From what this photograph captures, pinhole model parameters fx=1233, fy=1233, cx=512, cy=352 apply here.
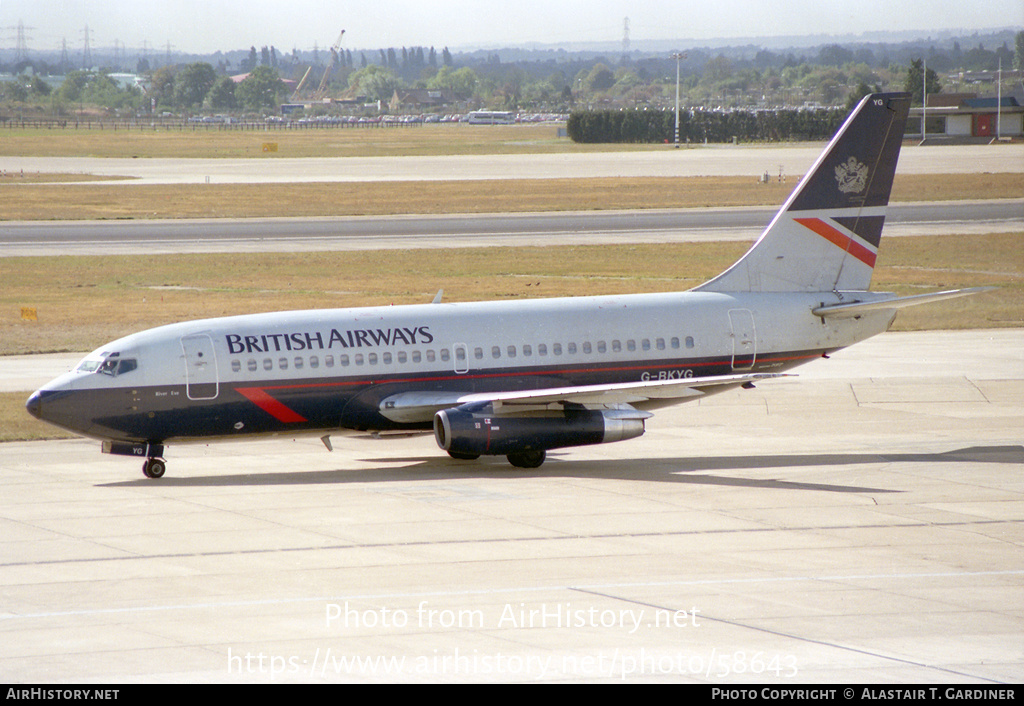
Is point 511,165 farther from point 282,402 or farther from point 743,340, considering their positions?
point 282,402

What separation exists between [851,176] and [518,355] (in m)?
12.1

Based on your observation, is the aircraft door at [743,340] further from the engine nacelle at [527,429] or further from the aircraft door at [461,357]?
the aircraft door at [461,357]

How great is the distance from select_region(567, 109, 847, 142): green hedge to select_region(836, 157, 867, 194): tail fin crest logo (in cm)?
15672

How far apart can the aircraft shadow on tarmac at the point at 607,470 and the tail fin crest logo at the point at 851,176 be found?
862 cm

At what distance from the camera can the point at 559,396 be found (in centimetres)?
3183

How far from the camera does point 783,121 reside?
7544 inches

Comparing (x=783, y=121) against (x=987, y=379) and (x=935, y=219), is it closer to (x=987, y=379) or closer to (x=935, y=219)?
(x=935, y=219)

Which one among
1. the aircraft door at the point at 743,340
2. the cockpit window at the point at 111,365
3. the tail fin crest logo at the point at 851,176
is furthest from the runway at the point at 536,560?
the tail fin crest logo at the point at 851,176

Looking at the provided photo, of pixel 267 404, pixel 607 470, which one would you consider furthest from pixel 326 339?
pixel 607 470

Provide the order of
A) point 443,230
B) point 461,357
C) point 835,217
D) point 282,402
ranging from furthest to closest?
1. point 443,230
2. point 835,217
3. point 461,357
4. point 282,402

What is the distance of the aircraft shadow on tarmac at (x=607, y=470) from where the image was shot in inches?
1228

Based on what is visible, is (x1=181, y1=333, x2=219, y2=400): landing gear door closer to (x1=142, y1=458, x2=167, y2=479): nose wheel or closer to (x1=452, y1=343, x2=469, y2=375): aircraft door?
(x1=142, y1=458, x2=167, y2=479): nose wheel

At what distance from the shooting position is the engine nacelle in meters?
31.5

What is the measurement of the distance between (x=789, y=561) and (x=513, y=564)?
5028 millimetres
